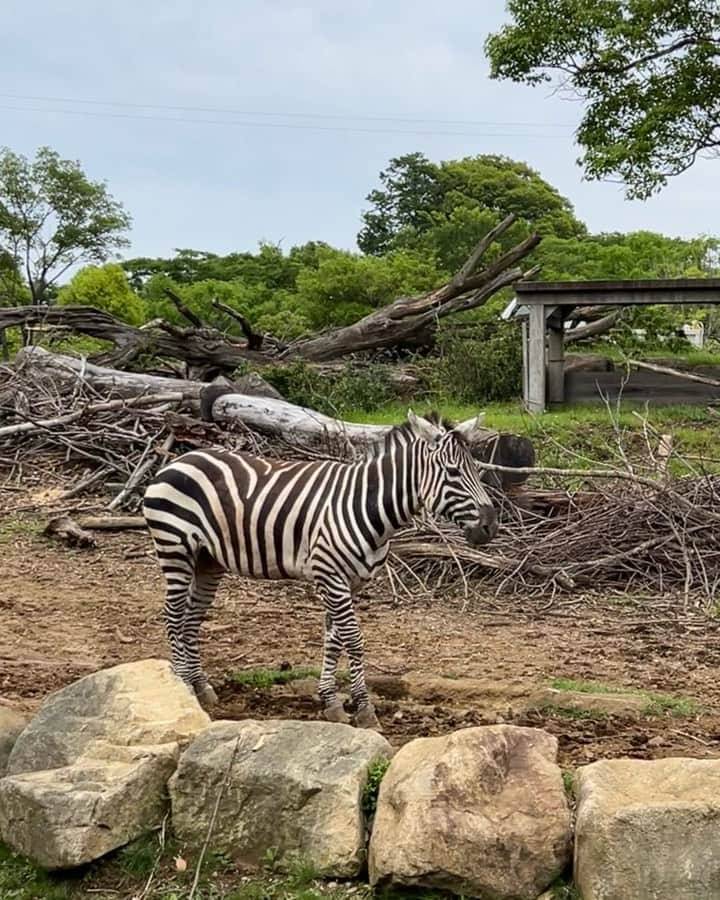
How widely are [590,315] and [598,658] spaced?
61.6ft

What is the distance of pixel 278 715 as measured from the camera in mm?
5855

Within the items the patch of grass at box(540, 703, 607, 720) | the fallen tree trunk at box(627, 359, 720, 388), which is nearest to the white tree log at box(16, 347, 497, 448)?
the fallen tree trunk at box(627, 359, 720, 388)

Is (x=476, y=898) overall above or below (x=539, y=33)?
below

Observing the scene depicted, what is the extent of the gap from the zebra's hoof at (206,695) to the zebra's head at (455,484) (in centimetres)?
168

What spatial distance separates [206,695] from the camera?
613 cm

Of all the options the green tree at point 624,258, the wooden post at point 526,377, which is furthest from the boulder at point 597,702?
the green tree at point 624,258

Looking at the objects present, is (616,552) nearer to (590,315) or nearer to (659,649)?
(659,649)

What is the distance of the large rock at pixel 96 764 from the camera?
156 inches

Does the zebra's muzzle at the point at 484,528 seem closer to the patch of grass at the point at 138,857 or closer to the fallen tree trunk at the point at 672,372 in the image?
the patch of grass at the point at 138,857

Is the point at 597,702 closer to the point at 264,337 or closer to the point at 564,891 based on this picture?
the point at 564,891

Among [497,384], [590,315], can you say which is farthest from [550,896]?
[590,315]

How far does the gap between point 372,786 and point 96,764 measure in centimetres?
113

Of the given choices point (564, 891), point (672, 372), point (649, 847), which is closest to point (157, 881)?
point (564, 891)

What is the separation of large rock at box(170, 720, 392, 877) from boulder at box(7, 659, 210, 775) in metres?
0.28
